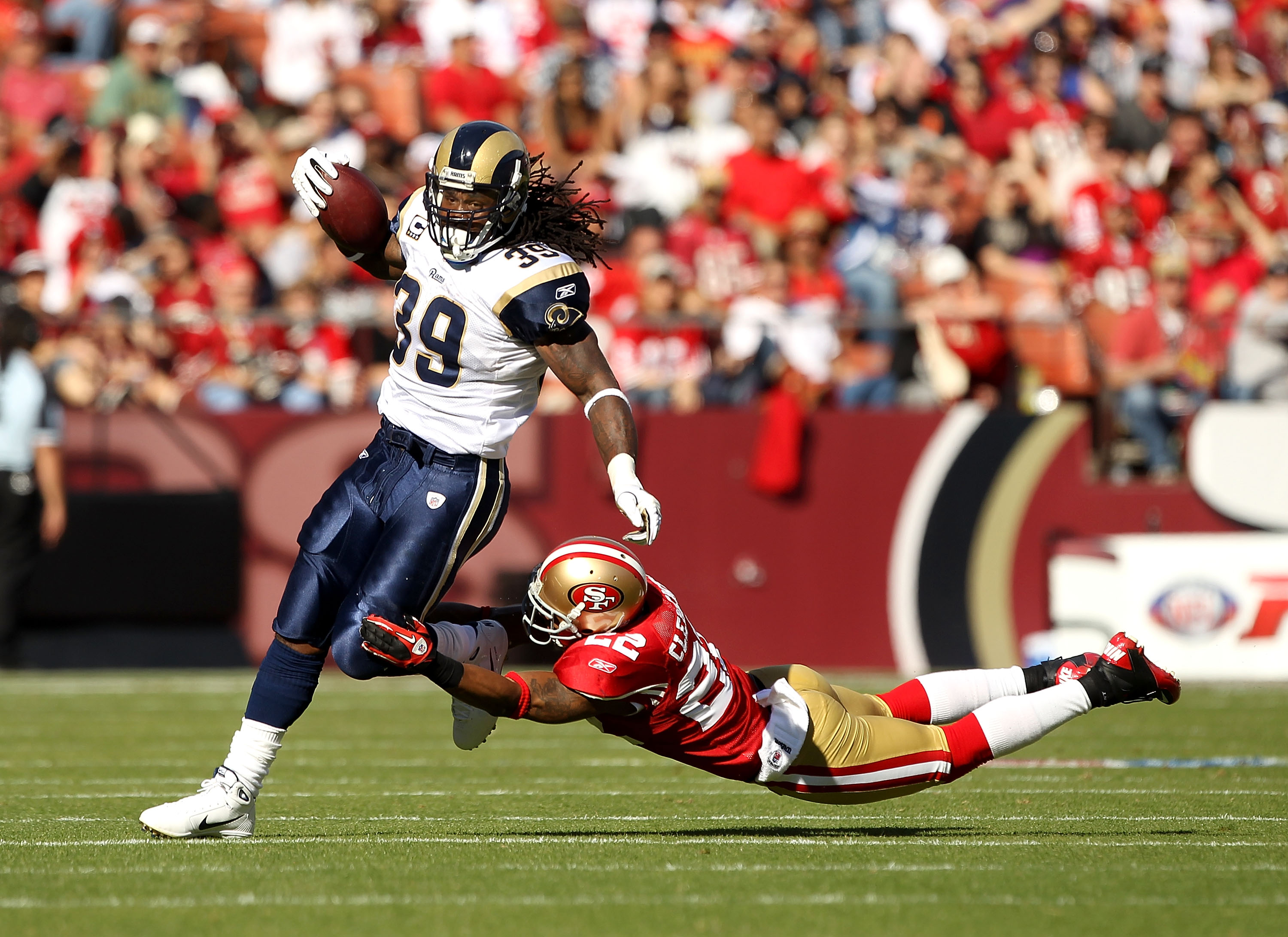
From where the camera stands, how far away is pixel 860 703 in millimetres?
5359

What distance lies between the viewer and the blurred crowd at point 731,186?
11.1m

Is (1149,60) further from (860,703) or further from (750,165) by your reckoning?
(860,703)

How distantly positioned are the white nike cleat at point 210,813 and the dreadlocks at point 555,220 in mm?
1719

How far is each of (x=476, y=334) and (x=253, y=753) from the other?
130cm

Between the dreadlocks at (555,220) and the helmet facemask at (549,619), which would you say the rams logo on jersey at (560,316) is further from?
the helmet facemask at (549,619)

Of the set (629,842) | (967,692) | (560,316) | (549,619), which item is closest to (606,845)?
(629,842)

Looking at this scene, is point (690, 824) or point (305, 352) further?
point (305, 352)

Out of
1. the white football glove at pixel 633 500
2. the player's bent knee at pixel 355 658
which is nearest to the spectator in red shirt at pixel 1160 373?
the white football glove at pixel 633 500

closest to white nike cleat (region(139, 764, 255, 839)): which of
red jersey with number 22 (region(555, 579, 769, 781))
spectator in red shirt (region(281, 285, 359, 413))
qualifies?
red jersey with number 22 (region(555, 579, 769, 781))

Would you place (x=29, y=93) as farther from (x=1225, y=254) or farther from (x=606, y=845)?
(x=606, y=845)

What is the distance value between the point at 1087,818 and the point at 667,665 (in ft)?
4.90

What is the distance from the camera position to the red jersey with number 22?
481 cm

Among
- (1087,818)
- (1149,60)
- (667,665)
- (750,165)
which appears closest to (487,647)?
(667,665)

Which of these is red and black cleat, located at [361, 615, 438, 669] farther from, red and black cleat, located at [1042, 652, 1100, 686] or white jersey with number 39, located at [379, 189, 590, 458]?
red and black cleat, located at [1042, 652, 1100, 686]
